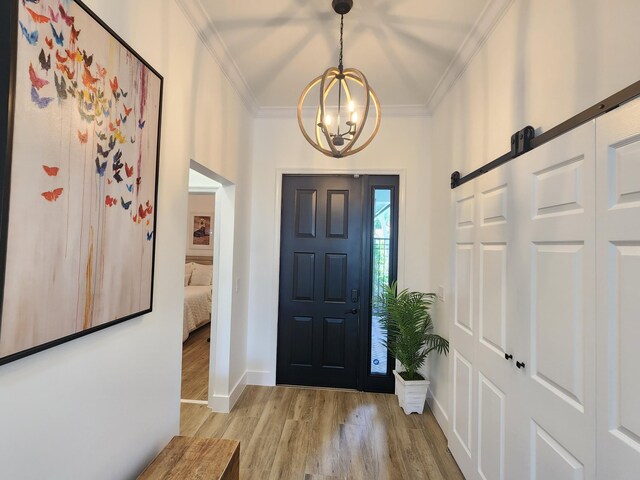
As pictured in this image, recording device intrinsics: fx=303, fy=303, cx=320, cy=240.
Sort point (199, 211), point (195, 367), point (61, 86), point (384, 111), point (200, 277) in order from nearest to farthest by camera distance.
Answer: point (61, 86) → point (384, 111) → point (195, 367) → point (200, 277) → point (199, 211)

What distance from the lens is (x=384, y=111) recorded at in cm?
312

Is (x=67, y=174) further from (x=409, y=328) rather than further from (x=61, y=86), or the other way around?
(x=409, y=328)

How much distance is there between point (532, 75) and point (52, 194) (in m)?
2.02

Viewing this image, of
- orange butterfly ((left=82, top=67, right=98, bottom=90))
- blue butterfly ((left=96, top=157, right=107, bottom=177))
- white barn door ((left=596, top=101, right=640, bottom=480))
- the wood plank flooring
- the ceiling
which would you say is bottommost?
the wood plank flooring

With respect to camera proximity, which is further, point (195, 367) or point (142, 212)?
point (195, 367)

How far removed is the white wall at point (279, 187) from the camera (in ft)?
10.2

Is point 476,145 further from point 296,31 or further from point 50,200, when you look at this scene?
point 50,200

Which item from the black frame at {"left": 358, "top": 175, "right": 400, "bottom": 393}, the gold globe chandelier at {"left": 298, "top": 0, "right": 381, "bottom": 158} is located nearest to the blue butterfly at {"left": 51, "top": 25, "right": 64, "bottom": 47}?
the gold globe chandelier at {"left": 298, "top": 0, "right": 381, "bottom": 158}

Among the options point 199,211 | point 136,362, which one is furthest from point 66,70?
point 199,211

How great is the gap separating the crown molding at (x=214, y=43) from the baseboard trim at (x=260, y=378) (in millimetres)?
2737

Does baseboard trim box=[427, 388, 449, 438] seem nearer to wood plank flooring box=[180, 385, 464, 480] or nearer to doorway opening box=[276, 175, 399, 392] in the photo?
wood plank flooring box=[180, 385, 464, 480]

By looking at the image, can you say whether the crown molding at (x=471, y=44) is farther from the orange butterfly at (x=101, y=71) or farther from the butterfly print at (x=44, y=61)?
the butterfly print at (x=44, y=61)

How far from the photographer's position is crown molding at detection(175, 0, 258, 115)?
1.78 metres

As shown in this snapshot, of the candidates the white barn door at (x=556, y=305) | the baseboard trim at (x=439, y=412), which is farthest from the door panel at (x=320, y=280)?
the white barn door at (x=556, y=305)
